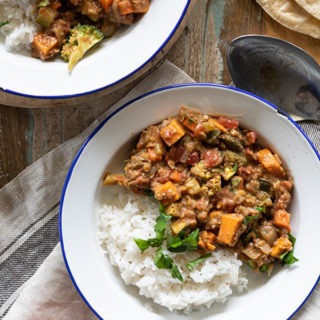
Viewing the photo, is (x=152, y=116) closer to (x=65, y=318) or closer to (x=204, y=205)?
(x=204, y=205)

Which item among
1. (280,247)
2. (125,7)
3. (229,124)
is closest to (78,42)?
(125,7)

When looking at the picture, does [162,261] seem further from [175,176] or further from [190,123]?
[190,123]

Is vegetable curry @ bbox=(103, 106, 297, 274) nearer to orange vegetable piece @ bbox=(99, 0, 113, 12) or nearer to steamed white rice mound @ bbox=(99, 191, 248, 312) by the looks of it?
steamed white rice mound @ bbox=(99, 191, 248, 312)

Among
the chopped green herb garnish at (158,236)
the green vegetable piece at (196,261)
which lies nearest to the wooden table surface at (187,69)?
the chopped green herb garnish at (158,236)

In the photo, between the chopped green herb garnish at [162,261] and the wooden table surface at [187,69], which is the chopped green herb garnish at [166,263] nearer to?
the chopped green herb garnish at [162,261]

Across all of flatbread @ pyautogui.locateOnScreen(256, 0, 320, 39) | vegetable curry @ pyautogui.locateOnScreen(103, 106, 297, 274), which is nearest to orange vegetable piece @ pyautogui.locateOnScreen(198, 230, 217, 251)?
vegetable curry @ pyautogui.locateOnScreen(103, 106, 297, 274)
